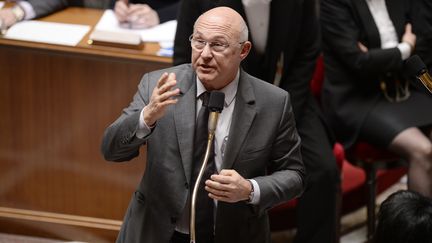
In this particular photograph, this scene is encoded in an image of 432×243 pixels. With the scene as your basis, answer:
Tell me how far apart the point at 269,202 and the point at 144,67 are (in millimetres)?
1307

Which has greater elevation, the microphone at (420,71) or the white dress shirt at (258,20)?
the microphone at (420,71)

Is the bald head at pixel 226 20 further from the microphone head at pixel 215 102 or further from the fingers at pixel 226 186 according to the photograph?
the fingers at pixel 226 186

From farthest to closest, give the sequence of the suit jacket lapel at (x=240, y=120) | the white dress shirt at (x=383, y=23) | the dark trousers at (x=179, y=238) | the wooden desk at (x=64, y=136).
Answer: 1. the white dress shirt at (x=383, y=23)
2. the wooden desk at (x=64, y=136)
3. the dark trousers at (x=179, y=238)
4. the suit jacket lapel at (x=240, y=120)

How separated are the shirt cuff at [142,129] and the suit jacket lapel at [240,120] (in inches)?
10.7

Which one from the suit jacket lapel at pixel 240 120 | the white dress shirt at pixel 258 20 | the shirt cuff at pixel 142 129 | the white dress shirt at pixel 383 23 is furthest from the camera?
the white dress shirt at pixel 383 23

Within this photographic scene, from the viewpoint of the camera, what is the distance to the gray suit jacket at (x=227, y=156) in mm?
2568

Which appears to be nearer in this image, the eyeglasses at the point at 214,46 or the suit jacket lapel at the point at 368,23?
the eyeglasses at the point at 214,46

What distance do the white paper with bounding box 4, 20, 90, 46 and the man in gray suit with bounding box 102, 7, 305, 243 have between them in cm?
118

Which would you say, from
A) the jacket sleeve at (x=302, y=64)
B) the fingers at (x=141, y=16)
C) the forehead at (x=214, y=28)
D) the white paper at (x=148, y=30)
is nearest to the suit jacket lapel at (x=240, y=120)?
the forehead at (x=214, y=28)

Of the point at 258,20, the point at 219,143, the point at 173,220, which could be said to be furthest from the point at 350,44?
the point at 173,220

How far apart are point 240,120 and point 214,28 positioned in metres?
0.30

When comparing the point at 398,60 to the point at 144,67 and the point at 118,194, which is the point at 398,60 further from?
the point at 118,194

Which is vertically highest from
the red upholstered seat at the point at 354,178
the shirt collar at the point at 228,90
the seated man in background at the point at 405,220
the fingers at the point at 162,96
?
the fingers at the point at 162,96

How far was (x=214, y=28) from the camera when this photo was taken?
2.48 metres
